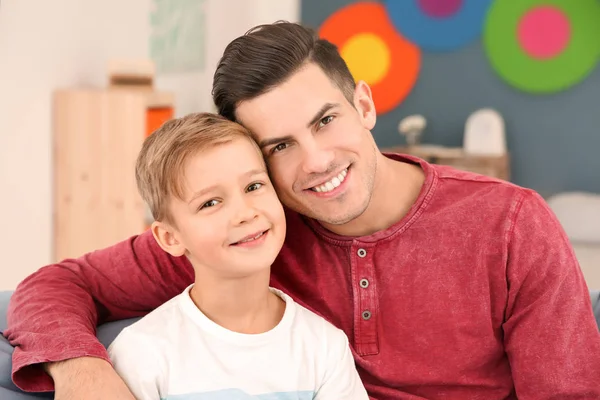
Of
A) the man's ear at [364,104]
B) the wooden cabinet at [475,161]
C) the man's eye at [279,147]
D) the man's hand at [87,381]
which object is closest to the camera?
the man's hand at [87,381]

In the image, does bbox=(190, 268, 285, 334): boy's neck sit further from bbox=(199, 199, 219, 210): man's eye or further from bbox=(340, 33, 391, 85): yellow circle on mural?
bbox=(340, 33, 391, 85): yellow circle on mural

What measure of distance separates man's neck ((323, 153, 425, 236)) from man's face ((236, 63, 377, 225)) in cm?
4

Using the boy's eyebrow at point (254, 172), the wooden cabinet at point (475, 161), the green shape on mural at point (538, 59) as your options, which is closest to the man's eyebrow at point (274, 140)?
the boy's eyebrow at point (254, 172)

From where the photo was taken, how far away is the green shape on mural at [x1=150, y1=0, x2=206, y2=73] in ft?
13.8

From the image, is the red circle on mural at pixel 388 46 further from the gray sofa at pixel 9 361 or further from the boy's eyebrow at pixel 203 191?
the boy's eyebrow at pixel 203 191

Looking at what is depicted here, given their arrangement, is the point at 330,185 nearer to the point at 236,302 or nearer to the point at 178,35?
the point at 236,302

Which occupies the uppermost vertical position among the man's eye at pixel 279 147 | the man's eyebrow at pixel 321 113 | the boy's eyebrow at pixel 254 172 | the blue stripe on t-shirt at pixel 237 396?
the man's eyebrow at pixel 321 113

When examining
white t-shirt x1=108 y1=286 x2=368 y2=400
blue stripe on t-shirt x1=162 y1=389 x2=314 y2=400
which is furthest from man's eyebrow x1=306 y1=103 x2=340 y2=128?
blue stripe on t-shirt x1=162 y1=389 x2=314 y2=400

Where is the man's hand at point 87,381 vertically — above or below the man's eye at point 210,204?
below

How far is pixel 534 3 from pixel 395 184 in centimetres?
355

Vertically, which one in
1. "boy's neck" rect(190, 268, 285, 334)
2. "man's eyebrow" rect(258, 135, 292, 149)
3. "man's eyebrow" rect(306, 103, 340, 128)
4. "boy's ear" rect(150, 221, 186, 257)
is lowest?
"boy's neck" rect(190, 268, 285, 334)

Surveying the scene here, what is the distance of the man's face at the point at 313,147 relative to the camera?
158 cm

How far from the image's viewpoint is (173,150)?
4.76 ft

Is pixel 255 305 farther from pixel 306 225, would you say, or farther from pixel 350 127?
pixel 350 127
